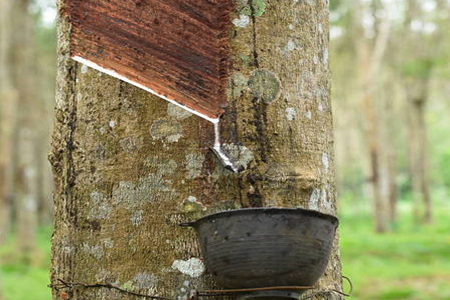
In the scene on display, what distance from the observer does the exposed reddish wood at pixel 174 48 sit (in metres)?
1.88

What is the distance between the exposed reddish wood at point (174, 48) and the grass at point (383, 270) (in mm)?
6718

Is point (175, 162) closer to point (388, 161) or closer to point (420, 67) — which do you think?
point (420, 67)

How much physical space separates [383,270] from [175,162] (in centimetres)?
920

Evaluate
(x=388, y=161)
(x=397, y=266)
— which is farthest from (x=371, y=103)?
(x=397, y=266)

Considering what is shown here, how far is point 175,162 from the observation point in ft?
6.02

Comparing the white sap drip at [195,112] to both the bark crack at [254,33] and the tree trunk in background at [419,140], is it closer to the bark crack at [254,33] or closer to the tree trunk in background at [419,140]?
the bark crack at [254,33]

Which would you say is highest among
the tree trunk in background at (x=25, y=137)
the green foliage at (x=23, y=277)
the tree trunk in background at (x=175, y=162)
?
the tree trunk in background at (x=25, y=137)

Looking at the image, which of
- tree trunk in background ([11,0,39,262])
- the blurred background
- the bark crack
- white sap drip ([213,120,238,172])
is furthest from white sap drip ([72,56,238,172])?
tree trunk in background ([11,0,39,262])

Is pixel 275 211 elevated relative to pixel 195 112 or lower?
lower

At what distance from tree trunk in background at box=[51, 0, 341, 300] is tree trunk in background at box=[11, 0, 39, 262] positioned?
10.8m

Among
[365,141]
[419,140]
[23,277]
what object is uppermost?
[419,140]

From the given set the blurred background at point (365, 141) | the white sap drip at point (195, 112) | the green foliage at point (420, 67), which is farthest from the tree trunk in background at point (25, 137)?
the white sap drip at point (195, 112)

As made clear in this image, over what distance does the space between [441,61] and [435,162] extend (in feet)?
123

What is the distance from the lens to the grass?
8.53 metres
